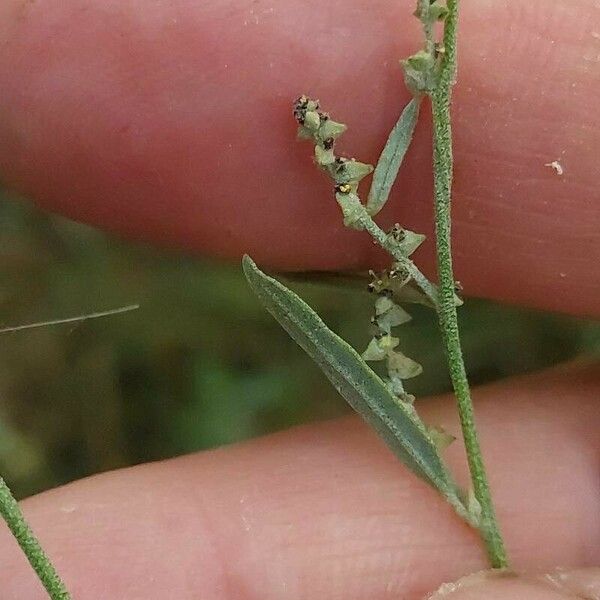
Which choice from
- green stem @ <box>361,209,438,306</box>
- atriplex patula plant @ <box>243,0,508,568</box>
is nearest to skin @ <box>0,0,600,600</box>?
atriplex patula plant @ <box>243,0,508,568</box>

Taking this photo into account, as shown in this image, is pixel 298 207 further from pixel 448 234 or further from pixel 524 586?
pixel 524 586

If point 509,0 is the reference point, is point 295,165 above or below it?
below

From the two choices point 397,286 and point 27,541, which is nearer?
point 27,541

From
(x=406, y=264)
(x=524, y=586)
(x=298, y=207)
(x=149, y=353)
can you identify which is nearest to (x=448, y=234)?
(x=406, y=264)

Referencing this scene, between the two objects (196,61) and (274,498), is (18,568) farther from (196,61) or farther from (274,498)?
(196,61)

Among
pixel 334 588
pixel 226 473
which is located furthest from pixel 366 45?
pixel 334 588
